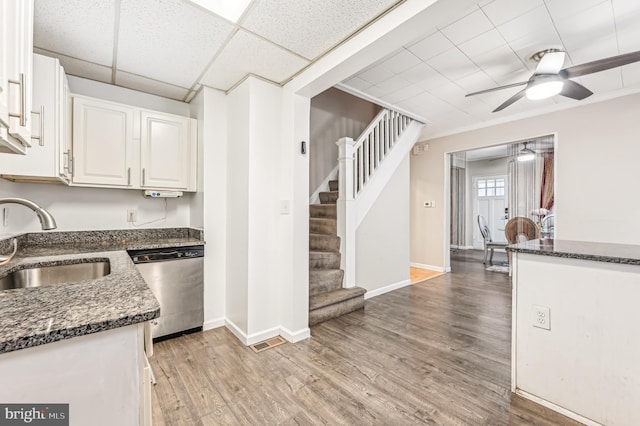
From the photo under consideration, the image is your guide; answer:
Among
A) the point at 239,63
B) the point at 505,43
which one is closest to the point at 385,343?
the point at 239,63

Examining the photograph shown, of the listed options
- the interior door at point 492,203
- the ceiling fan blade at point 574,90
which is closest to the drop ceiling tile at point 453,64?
the ceiling fan blade at point 574,90

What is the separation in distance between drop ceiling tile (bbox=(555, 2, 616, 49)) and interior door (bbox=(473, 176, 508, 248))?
611 cm

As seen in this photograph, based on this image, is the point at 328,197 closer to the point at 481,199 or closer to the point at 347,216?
the point at 347,216

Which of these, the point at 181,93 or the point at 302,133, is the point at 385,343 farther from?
the point at 181,93

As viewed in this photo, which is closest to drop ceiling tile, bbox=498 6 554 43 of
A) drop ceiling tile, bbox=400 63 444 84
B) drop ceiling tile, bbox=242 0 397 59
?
drop ceiling tile, bbox=400 63 444 84

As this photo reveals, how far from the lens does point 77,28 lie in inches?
73.5

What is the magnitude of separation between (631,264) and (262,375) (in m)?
2.25

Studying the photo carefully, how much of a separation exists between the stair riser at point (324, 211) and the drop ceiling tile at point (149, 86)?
2151 millimetres

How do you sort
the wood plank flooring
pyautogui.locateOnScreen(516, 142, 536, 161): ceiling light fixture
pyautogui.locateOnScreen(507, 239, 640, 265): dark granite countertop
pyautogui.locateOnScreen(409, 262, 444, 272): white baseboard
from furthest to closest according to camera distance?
pyautogui.locateOnScreen(516, 142, 536, 161): ceiling light fixture < pyautogui.locateOnScreen(409, 262, 444, 272): white baseboard < the wood plank flooring < pyautogui.locateOnScreen(507, 239, 640, 265): dark granite countertop

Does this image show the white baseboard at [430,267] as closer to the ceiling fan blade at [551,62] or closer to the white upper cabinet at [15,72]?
the ceiling fan blade at [551,62]

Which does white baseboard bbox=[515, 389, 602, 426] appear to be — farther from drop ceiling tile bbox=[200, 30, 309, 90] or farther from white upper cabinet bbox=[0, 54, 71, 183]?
white upper cabinet bbox=[0, 54, 71, 183]

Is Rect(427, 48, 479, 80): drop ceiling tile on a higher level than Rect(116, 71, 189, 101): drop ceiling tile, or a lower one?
higher

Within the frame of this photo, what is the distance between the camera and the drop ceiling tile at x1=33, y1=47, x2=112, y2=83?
223cm

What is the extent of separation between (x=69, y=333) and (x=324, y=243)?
2.98 metres
